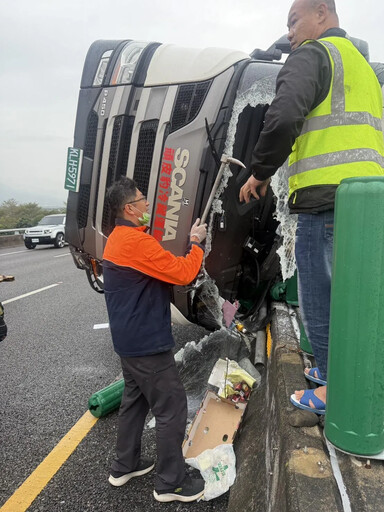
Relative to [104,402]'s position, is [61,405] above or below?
below

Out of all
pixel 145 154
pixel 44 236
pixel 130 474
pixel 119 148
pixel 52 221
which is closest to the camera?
pixel 130 474

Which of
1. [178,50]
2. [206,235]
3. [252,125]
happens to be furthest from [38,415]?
[178,50]

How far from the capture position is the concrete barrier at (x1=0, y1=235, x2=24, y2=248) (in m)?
18.7

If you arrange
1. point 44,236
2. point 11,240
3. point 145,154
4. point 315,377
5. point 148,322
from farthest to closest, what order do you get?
point 11,240, point 44,236, point 145,154, point 148,322, point 315,377

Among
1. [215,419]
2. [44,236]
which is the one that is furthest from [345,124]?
[44,236]

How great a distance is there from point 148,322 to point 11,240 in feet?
63.5

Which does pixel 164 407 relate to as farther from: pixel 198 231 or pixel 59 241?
pixel 59 241

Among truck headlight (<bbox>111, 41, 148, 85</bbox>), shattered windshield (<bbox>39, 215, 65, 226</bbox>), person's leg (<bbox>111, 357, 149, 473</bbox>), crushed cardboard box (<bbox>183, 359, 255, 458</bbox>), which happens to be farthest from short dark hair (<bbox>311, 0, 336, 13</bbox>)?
shattered windshield (<bbox>39, 215, 65, 226</bbox>)

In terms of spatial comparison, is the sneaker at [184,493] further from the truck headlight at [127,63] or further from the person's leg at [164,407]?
the truck headlight at [127,63]

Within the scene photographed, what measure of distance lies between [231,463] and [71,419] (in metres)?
1.30

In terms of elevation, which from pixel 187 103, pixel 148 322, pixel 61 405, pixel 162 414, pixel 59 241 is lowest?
pixel 59 241

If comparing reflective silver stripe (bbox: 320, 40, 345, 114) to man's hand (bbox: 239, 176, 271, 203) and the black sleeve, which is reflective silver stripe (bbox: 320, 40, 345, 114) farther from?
man's hand (bbox: 239, 176, 271, 203)

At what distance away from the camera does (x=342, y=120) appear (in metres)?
1.67

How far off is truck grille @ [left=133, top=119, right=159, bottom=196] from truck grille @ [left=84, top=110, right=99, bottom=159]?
46 cm
